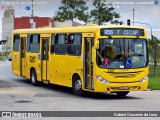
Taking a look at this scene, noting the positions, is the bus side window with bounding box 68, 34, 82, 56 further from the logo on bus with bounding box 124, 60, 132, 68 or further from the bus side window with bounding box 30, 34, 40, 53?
the bus side window with bounding box 30, 34, 40, 53

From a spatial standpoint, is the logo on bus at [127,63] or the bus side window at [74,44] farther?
the bus side window at [74,44]

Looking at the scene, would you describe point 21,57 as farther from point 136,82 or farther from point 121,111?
point 121,111

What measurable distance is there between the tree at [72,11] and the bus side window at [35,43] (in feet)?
79.6

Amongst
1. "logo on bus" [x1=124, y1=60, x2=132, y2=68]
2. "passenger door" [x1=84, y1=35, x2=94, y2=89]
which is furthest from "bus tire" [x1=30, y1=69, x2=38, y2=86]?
"logo on bus" [x1=124, y1=60, x2=132, y2=68]

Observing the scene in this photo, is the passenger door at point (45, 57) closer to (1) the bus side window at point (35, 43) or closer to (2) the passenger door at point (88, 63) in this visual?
(1) the bus side window at point (35, 43)

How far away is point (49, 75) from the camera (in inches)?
891

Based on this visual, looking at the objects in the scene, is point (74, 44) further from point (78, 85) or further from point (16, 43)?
point (16, 43)

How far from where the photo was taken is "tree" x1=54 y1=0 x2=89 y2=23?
49.4 metres

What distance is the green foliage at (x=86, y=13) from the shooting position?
159ft

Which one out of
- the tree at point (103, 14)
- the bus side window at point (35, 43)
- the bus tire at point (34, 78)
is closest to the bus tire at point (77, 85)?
the bus side window at point (35, 43)

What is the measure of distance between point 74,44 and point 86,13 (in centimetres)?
3032

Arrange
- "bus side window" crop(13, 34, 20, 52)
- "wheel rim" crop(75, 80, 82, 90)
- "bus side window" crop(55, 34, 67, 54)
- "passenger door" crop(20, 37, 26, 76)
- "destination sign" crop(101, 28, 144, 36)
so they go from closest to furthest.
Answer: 1. "destination sign" crop(101, 28, 144, 36)
2. "wheel rim" crop(75, 80, 82, 90)
3. "bus side window" crop(55, 34, 67, 54)
4. "passenger door" crop(20, 37, 26, 76)
5. "bus side window" crop(13, 34, 20, 52)

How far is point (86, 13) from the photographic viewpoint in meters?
50.0

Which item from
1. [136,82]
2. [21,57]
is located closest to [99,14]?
[21,57]
